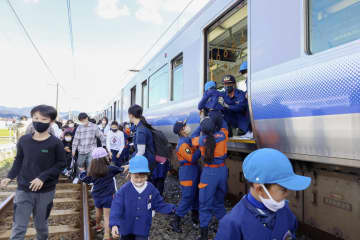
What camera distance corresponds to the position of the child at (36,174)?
263 centimetres

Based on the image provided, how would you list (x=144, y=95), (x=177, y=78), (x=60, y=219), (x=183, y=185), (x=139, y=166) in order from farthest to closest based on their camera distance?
(x=144, y=95), (x=177, y=78), (x=60, y=219), (x=183, y=185), (x=139, y=166)

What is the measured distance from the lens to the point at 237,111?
4129mm

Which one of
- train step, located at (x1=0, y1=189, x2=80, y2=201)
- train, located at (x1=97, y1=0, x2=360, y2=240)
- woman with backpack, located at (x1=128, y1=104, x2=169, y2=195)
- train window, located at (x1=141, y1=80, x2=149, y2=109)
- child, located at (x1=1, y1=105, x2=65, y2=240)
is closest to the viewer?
train, located at (x1=97, y1=0, x2=360, y2=240)

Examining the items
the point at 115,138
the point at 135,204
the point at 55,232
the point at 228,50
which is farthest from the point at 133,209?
the point at 115,138

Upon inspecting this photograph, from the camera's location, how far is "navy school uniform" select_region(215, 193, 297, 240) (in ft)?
4.11

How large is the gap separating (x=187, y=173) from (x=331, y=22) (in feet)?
7.57

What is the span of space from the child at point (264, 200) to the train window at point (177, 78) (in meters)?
3.88

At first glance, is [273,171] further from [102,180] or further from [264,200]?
[102,180]

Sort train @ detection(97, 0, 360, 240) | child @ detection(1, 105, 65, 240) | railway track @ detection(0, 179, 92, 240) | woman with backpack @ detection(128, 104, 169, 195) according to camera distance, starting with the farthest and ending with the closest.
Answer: woman with backpack @ detection(128, 104, 169, 195) → railway track @ detection(0, 179, 92, 240) → child @ detection(1, 105, 65, 240) → train @ detection(97, 0, 360, 240)

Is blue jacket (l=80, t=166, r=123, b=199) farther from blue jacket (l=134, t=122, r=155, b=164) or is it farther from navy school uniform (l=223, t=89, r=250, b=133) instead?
navy school uniform (l=223, t=89, r=250, b=133)

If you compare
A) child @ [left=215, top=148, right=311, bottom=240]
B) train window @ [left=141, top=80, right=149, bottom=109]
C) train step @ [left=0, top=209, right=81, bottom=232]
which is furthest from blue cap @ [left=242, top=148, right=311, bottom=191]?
train window @ [left=141, top=80, right=149, bottom=109]

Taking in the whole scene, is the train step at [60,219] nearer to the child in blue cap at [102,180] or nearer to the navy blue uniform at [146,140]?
the child in blue cap at [102,180]

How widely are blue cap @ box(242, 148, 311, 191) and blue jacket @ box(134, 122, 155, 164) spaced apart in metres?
2.39

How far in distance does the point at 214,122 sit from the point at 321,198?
4.27 feet
